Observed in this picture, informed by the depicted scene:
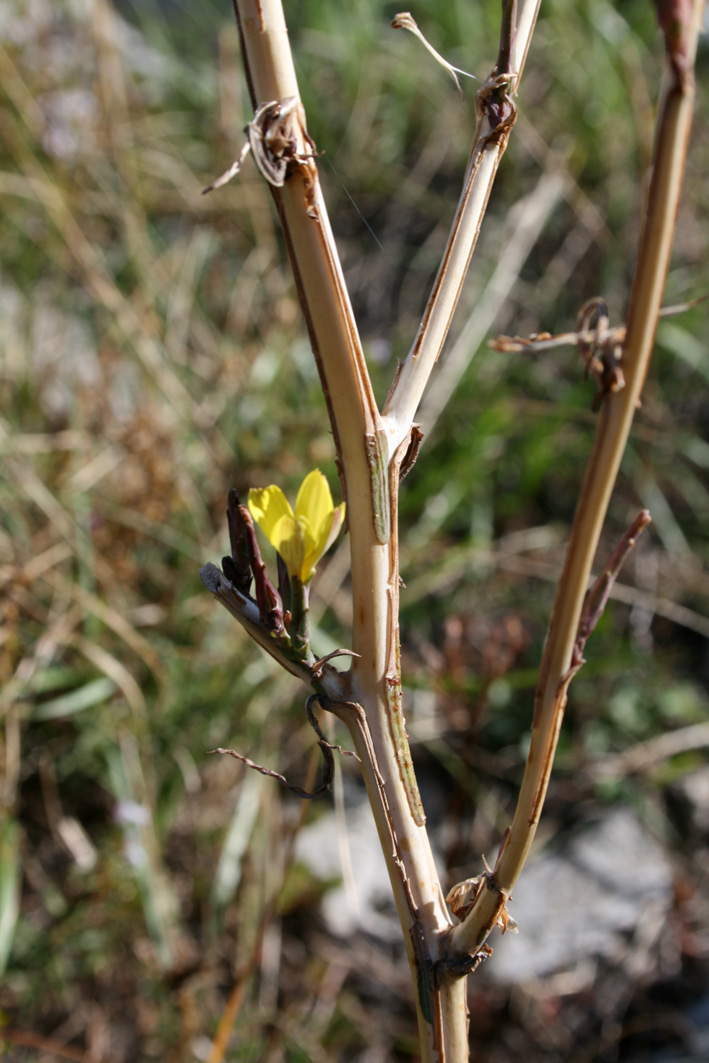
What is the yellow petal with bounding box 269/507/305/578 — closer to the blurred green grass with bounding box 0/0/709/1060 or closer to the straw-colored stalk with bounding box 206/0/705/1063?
the straw-colored stalk with bounding box 206/0/705/1063

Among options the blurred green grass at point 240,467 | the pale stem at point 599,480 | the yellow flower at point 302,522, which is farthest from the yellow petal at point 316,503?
the blurred green grass at point 240,467

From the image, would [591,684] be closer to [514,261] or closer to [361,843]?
[361,843]

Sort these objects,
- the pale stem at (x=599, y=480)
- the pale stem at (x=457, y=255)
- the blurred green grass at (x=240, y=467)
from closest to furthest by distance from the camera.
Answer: the pale stem at (x=599, y=480), the pale stem at (x=457, y=255), the blurred green grass at (x=240, y=467)

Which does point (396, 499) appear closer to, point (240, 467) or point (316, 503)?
point (316, 503)

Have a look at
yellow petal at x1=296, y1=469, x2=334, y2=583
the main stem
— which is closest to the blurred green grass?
the main stem

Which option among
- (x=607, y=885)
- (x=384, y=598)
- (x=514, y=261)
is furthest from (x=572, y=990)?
(x=514, y=261)

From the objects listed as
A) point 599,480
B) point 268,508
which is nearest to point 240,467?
point 268,508

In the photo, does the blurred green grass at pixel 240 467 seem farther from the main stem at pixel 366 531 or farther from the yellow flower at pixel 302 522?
the yellow flower at pixel 302 522
